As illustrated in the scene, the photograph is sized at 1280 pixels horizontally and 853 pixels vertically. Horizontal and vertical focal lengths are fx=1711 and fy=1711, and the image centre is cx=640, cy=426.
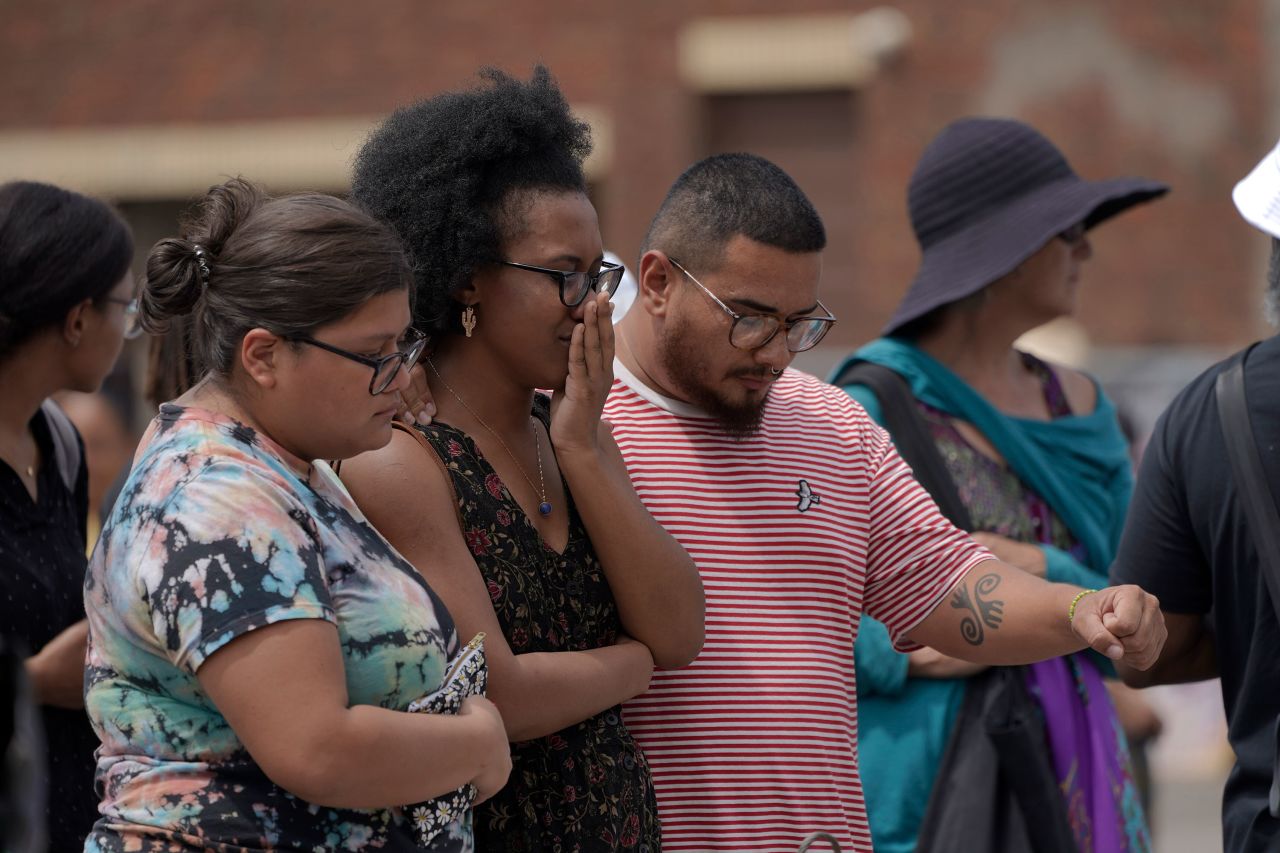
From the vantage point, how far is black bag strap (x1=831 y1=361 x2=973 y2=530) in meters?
3.60

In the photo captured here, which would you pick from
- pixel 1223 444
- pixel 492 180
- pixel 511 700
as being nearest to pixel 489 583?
pixel 511 700

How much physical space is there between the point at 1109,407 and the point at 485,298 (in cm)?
208

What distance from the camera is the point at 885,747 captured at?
3576mm

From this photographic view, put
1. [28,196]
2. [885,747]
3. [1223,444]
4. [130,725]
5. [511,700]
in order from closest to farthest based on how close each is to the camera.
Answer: [130,725] → [511,700] → [1223,444] → [28,196] → [885,747]

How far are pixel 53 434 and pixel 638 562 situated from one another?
58.0 inches

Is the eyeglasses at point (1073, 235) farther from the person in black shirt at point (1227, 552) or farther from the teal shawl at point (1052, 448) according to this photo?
the person in black shirt at point (1227, 552)

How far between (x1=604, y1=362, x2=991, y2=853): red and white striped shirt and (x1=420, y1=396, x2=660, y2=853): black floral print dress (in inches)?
9.5

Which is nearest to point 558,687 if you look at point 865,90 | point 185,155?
point 865,90

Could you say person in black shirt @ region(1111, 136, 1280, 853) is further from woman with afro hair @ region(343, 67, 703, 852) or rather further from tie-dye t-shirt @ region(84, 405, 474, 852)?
tie-dye t-shirt @ region(84, 405, 474, 852)

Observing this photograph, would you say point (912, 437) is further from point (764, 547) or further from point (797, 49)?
point (797, 49)

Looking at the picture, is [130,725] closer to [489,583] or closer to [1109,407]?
[489,583]

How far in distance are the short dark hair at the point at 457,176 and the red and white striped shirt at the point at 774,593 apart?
1.64 feet

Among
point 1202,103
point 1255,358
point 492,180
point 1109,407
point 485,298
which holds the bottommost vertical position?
point 1202,103

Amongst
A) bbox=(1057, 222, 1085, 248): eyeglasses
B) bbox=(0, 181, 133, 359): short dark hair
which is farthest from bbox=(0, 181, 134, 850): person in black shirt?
bbox=(1057, 222, 1085, 248): eyeglasses
